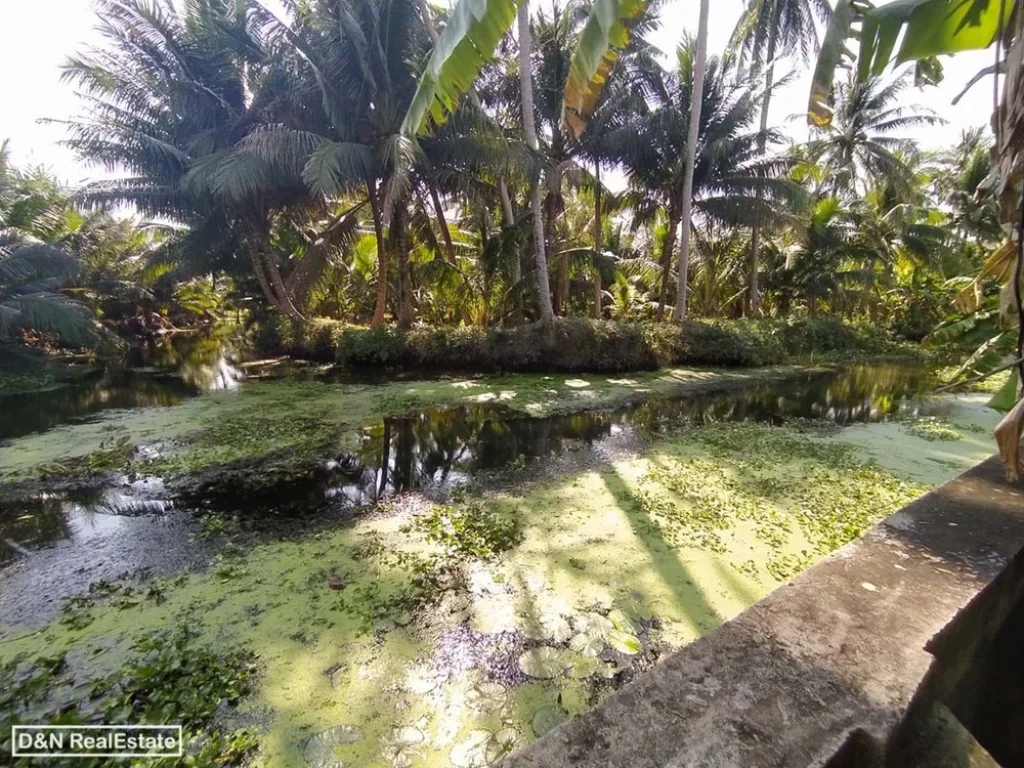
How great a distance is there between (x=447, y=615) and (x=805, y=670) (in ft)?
6.30

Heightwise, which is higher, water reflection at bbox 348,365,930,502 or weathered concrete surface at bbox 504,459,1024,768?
weathered concrete surface at bbox 504,459,1024,768

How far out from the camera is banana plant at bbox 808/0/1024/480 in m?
1.38

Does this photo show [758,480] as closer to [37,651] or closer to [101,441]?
[37,651]

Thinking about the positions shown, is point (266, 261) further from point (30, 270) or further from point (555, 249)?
point (555, 249)

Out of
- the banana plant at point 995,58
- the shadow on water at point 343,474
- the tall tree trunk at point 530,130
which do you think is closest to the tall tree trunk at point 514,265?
the tall tree trunk at point 530,130

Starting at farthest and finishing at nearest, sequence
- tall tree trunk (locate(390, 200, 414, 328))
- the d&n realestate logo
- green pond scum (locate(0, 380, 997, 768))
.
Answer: tall tree trunk (locate(390, 200, 414, 328)) → green pond scum (locate(0, 380, 997, 768)) → the d&n realestate logo

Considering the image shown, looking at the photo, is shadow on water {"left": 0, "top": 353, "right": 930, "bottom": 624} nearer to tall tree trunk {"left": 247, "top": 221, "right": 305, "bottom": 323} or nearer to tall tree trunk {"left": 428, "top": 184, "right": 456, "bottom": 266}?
tall tree trunk {"left": 247, "top": 221, "right": 305, "bottom": 323}

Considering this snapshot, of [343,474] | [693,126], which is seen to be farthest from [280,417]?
[693,126]

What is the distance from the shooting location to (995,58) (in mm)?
1463

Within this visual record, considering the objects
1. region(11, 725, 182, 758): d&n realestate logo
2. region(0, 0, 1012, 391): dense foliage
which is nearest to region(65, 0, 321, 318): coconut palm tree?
region(0, 0, 1012, 391): dense foliage

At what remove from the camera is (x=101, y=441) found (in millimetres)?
5586

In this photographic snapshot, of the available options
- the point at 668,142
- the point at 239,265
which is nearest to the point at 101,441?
the point at 239,265

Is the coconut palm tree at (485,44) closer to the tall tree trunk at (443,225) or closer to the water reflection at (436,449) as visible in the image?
the water reflection at (436,449)

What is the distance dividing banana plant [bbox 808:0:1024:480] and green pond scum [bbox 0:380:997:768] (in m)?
1.72
